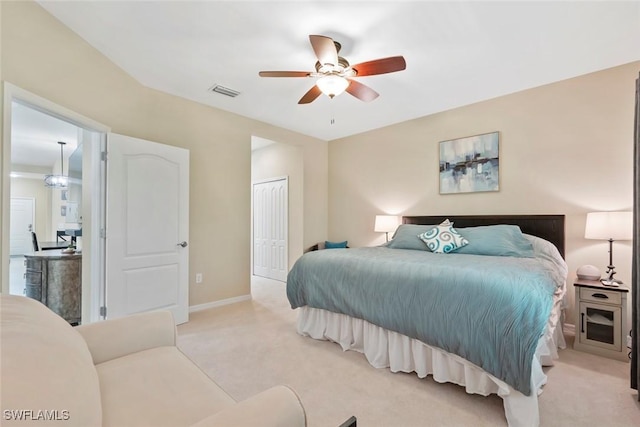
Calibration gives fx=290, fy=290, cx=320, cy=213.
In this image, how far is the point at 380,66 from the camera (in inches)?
90.3

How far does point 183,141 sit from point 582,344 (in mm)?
4676

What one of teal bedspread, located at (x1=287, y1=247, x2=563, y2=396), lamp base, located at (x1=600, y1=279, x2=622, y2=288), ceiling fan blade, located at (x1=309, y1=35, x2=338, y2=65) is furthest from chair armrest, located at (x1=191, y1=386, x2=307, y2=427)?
lamp base, located at (x1=600, y1=279, x2=622, y2=288)

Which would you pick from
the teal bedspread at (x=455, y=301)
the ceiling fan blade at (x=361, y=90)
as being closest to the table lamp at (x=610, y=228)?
the teal bedspread at (x=455, y=301)

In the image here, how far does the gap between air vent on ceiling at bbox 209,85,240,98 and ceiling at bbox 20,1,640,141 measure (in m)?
0.07

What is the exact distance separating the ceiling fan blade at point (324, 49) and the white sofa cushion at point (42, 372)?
207 cm

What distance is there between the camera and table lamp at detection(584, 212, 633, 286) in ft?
8.20

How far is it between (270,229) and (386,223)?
2547 mm

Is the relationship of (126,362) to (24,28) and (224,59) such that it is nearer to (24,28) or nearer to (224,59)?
(24,28)

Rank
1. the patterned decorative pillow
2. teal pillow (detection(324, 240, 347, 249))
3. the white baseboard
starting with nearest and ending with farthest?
the patterned decorative pillow, the white baseboard, teal pillow (detection(324, 240, 347, 249))

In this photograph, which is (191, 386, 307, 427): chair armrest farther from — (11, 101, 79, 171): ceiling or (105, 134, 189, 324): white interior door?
(11, 101, 79, 171): ceiling

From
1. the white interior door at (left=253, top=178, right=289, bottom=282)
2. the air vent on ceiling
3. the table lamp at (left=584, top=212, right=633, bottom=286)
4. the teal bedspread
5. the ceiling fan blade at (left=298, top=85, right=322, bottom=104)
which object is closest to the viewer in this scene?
the teal bedspread

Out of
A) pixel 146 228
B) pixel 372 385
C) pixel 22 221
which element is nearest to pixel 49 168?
pixel 22 221

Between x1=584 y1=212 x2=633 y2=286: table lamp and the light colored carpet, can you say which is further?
x1=584 y1=212 x2=633 y2=286: table lamp

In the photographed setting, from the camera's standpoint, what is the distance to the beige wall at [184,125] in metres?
2.01
